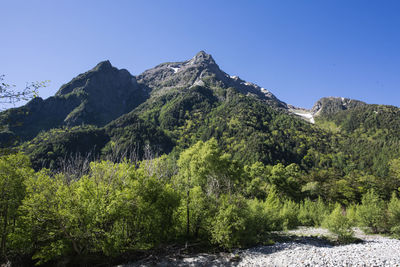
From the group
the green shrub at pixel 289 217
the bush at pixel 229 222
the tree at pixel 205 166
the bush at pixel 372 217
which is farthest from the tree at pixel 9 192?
the bush at pixel 372 217

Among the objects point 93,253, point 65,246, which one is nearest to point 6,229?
point 65,246

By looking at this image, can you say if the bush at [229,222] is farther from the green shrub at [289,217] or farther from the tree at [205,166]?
the green shrub at [289,217]

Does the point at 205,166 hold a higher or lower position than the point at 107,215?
higher

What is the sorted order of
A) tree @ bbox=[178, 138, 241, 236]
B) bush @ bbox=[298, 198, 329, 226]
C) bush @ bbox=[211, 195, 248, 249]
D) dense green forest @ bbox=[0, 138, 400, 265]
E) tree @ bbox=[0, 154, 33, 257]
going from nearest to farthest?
dense green forest @ bbox=[0, 138, 400, 265]
tree @ bbox=[0, 154, 33, 257]
bush @ bbox=[211, 195, 248, 249]
tree @ bbox=[178, 138, 241, 236]
bush @ bbox=[298, 198, 329, 226]

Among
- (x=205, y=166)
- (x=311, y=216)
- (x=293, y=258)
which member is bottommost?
(x=311, y=216)

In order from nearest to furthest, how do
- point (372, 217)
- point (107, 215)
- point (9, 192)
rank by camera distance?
1. point (107, 215)
2. point (9, 192)
3. point (372, 217)

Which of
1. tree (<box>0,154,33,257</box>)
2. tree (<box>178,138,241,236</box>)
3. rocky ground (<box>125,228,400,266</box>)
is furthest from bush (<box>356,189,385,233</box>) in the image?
tree (<box>0,154,33,257</box>)

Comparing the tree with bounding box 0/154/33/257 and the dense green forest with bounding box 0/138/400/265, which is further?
the tree with bounding box 0/154/33/257

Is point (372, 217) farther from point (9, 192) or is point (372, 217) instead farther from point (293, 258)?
point (9, 192)

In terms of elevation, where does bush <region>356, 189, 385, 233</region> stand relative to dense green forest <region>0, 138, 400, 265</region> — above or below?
below

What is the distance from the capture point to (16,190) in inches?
790

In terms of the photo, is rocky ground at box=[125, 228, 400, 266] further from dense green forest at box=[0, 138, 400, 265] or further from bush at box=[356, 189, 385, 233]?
bush at box=[356, 189, 385, 233]

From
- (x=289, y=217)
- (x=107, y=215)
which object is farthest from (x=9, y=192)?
(x=289, y=217)

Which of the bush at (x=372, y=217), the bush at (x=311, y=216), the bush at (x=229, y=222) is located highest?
the bush at (x=229, y=222)
